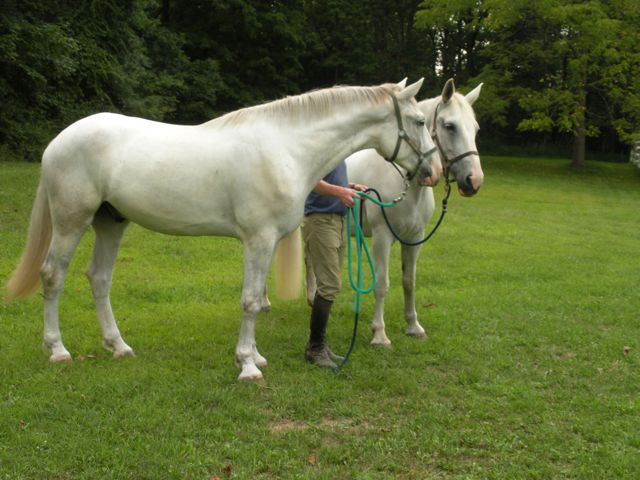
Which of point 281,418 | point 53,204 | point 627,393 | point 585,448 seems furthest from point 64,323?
point 627,393

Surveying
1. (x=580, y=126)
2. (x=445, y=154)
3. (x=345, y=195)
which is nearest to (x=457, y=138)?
(x=445, y=154)

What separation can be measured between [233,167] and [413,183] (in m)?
1.70

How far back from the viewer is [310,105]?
4336 millimetres

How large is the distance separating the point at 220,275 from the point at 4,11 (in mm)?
9396

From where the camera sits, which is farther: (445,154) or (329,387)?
(445,154)

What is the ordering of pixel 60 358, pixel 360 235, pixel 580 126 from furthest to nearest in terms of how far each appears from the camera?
pixel 580 126, pixel 360 235, pixel 60 358

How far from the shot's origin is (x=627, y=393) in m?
4.34

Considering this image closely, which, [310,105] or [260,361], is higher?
[310,105]

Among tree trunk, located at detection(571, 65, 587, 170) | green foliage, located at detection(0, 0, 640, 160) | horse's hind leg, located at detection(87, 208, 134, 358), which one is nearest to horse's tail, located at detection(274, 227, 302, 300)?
horse's hind leg, located at detection(87, 208, 134, 358)

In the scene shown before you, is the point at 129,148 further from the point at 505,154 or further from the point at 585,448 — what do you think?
the point at 505,154

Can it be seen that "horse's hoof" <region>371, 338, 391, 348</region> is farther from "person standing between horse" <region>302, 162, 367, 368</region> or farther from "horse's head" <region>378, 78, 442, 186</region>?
"horse's head" <region>378, 78, 442, 186</region>

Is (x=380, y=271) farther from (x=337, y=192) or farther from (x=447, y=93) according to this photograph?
(x=447, y=93)

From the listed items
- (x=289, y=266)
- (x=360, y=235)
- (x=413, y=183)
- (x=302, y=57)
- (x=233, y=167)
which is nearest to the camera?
(x=233, y=167)

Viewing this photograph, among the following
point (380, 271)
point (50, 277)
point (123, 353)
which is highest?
point (50, 277)
